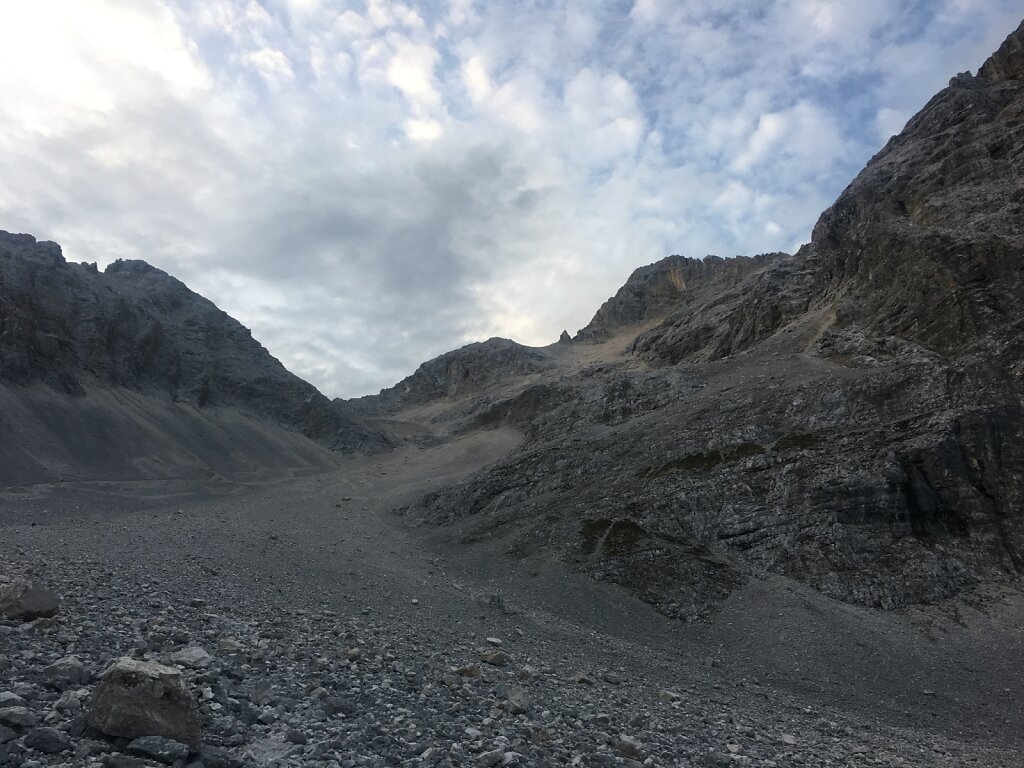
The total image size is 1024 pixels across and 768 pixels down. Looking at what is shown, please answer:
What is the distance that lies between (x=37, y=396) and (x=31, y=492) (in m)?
22.4

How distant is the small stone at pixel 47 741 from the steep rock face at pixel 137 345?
2908 inches

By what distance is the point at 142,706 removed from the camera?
27.9ft

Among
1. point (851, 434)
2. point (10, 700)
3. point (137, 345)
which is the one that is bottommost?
point (10, 700)

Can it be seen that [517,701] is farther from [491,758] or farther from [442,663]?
[491,758]

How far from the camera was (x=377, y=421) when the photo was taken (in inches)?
5187

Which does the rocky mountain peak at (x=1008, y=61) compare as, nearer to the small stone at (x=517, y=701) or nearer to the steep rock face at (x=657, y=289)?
the steep rock face at (x=657, y=289)

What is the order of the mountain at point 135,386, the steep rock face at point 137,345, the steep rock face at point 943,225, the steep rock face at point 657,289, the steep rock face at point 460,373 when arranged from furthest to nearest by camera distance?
the steep rock face at point 657,289 < the steep rock face at point 460,373 < the steep rock face at point 137,345 < the mountain at point 135,386 < the steep rock face at point 943,225

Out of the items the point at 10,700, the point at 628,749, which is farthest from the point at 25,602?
the point at 628,749

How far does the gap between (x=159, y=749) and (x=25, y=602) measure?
6984 millimetres

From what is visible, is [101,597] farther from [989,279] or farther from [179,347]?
[179,347]

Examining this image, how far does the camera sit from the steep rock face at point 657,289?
159625 millimetres

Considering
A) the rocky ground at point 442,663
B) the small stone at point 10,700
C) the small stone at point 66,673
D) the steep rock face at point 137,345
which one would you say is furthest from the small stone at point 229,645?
the steep rock face at point 137,345

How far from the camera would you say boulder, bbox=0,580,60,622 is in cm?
1223

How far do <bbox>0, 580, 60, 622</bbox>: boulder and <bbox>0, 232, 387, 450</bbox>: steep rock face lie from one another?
67.2 metres
